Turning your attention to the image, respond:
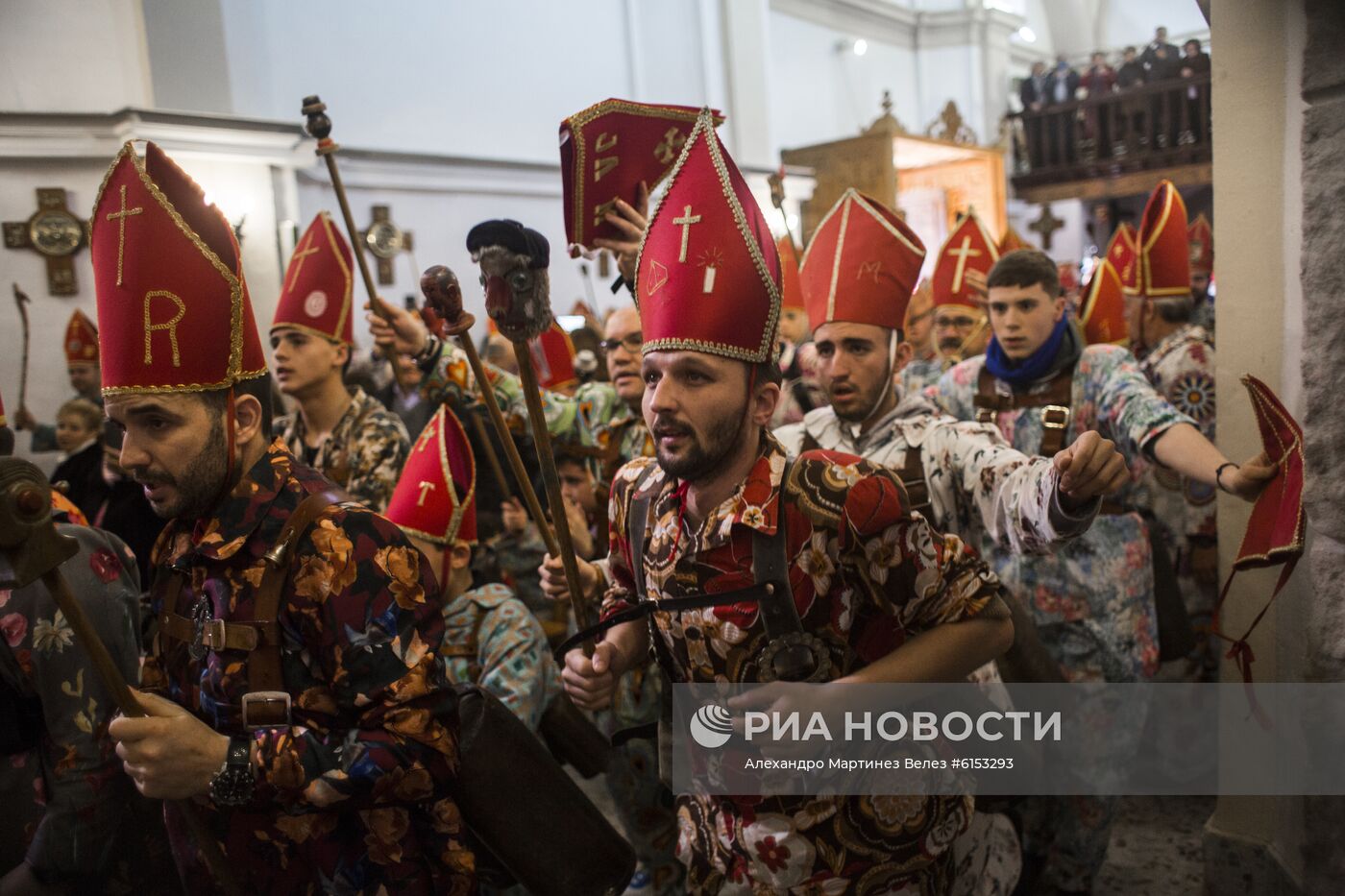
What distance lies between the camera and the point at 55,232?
24.3ft

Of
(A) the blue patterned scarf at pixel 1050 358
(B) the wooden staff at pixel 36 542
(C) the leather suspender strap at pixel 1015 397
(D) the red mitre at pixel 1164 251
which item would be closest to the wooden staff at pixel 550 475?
(B) the wooden staff at pixel 36 542

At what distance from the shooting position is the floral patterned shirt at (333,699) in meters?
1.70

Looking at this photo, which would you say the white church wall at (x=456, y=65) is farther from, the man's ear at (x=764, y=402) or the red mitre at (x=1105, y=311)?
the man's ear at (x=764, y=402)

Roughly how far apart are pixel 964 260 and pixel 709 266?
12.8ft

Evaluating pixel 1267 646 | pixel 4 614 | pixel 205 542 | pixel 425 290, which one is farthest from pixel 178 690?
pixel 1267 646

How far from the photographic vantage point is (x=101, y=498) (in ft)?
14.6

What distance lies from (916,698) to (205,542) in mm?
1231

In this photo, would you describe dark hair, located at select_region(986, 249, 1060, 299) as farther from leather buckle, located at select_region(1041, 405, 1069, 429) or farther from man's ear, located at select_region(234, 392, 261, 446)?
man's ear, located at select_region(234, 392, 261, 446)

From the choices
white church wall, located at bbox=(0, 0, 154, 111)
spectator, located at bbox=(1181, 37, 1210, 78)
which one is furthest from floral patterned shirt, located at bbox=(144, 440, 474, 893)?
spectator, located at bbox=(1181, 37, 1210, 78)

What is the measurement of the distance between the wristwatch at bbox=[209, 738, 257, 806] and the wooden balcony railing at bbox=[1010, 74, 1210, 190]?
564 inches

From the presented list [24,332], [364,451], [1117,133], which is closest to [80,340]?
[24,332]

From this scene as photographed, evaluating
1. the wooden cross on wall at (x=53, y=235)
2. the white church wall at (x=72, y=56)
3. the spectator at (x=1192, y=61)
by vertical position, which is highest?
the spectator at (x=1192, y=61)

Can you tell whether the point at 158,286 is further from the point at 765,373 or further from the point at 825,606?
the point at 825,606

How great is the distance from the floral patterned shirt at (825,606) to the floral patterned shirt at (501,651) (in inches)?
35.4
